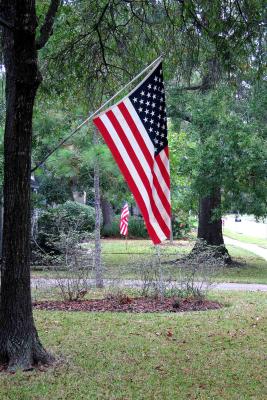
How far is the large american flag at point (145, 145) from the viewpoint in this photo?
6807mm

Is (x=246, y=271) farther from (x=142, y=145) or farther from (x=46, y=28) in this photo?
(x=46, y=28)

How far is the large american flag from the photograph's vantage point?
6.81 metres

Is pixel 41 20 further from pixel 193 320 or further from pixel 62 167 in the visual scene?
pixel 62 167

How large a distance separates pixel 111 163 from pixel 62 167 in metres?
2.03

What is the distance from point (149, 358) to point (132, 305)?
3514 millimetres

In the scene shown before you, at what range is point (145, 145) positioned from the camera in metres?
7.06

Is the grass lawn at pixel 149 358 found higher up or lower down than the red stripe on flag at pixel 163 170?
lower down

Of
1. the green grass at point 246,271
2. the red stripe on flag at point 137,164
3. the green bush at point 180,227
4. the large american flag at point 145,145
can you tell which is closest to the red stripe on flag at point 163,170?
the large american flag at point 145,145

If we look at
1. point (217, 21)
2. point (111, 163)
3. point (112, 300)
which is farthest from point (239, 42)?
point (111, 163)

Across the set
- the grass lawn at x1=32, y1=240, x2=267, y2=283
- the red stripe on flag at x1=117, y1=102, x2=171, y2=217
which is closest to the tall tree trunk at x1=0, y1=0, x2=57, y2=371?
the red stripe on flag at x1=117, y1=102, x2=171, y2=217

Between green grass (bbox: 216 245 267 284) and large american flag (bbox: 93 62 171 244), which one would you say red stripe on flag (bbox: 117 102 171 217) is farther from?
green grass (bbox: 216 245 267 284)

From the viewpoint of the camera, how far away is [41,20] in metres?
8.70

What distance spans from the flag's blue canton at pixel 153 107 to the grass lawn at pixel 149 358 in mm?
2480

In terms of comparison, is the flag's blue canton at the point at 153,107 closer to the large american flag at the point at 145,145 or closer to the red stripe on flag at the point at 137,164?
the large american flag at the point at 145,145
